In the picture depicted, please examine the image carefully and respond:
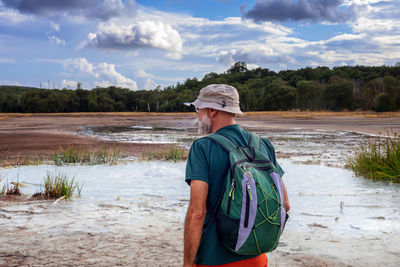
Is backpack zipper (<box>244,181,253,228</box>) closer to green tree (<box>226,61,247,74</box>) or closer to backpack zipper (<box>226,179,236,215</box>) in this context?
backpack zipper (<box>226,179,236,215</box>)

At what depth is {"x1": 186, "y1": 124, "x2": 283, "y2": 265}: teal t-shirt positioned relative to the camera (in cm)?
216

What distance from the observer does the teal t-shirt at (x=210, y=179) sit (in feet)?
7.09

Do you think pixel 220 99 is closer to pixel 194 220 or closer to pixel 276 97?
pixel 194 220

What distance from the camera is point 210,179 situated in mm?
2201

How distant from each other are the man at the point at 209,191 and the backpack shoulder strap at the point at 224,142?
0.02 m

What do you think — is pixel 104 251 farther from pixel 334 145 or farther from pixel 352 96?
pixel 352 96

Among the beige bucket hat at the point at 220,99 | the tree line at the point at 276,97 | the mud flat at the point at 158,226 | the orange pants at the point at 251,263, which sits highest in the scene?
the tree line at the point at 276,97

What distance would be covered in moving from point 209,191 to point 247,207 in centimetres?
25

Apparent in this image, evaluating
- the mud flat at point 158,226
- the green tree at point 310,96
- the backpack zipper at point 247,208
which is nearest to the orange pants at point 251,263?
the backpack zipper at point 247,208

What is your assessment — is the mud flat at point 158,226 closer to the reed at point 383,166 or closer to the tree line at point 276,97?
the reed at point 383,166

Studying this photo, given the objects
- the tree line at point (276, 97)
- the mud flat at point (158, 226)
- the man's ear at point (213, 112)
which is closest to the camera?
the man's ear at point (213, 112)

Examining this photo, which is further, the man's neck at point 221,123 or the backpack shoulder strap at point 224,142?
the man's neck at point 221,123

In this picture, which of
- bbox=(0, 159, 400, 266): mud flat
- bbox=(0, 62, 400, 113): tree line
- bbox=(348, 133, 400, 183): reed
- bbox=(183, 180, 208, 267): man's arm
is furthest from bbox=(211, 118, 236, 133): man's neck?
bbox=(0, 62, 400, 113): tree line

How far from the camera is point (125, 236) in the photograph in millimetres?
5301
